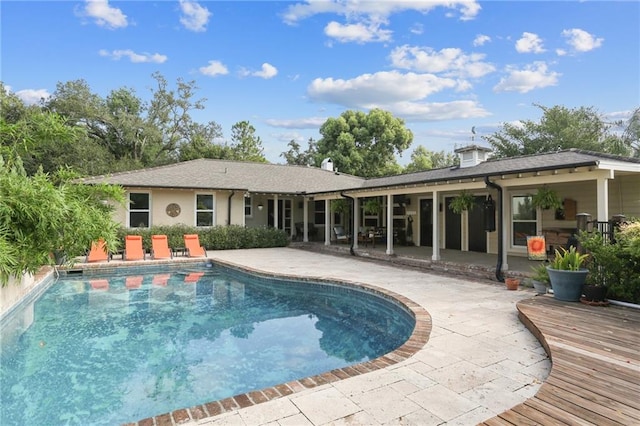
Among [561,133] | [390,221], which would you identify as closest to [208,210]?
[390,221]

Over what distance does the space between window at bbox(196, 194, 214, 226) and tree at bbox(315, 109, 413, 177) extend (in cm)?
1800

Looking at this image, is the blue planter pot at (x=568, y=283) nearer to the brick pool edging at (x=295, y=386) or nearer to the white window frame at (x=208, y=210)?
the brick pool edging at (x=295, y=386)

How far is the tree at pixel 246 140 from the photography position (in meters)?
38.2

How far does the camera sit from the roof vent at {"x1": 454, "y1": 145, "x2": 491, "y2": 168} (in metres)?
12.0

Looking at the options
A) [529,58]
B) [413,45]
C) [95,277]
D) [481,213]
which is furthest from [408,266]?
[529,58]

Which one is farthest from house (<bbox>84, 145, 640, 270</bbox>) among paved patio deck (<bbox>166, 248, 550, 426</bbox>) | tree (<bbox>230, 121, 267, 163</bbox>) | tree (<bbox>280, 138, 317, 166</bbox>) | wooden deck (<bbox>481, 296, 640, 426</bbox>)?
tree (<bbox>280, 138, 317, 166</bbox>)

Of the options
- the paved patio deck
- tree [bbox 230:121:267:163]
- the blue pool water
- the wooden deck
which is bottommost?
the blue pool water

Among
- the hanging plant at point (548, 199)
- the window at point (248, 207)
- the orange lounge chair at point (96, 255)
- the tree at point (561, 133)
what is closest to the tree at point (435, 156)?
the tree at point (561, 133)

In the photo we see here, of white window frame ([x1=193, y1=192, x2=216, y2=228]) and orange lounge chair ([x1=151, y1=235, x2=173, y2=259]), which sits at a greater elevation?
white window frame ([x1=193, y1=192, x2=216, y2=228])

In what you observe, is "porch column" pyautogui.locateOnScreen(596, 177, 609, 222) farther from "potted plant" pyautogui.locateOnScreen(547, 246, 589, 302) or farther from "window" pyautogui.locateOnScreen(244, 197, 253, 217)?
"window" pyautogui.locateOnScreen(244, 197, 253, 217)

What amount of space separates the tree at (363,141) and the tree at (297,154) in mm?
7502

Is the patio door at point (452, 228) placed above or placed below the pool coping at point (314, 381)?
above

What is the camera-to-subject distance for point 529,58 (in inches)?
645

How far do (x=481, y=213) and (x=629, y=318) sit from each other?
25.1ft
